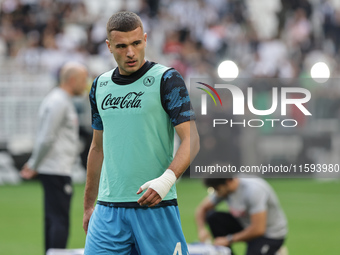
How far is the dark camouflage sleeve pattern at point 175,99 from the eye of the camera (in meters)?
4.12

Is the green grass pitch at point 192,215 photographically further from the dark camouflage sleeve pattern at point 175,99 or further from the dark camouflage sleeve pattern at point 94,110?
the dark camouflage sleeve pattern at point 175,99

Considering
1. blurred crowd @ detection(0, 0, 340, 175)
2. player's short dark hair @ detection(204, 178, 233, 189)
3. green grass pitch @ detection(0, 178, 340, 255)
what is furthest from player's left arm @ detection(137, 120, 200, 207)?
blurred crowd @ detection(0, 0, 340, 175)

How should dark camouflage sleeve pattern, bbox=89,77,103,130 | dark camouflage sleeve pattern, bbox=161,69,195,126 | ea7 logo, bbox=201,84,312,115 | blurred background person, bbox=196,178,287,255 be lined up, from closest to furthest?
dark camouflage sleeve pattern, bbox=161,69,195,126 < dark camouflage sleeve pattern, bbox=89,77,103,130 < blurred background person, bbox=196,178,287,255 < ea7 logo, bbox=201,84,312,115

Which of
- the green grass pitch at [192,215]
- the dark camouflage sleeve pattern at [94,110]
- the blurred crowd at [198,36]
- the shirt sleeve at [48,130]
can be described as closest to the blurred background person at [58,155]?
the shirt sleeve at [48,130]

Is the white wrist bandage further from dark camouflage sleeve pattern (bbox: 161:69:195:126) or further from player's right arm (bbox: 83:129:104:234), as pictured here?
player's right arm (bbox: 83:129:104:234)

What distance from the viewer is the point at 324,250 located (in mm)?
9062

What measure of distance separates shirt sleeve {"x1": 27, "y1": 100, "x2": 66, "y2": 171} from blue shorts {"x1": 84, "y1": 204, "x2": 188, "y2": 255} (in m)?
3.38

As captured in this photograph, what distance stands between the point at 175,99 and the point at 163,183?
53cm

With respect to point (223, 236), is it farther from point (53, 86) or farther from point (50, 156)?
point (53, 86)

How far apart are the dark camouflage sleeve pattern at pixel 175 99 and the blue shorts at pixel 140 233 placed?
1.90 feet

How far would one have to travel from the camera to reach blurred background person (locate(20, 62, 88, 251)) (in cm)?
745

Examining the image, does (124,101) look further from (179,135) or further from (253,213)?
(253,213)

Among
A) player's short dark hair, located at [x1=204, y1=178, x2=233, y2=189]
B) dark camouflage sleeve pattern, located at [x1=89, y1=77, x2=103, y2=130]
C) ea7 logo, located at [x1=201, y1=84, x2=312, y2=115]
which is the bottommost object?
ea7 logo, located at [x1=201, y1=84, x2=312, y2=115]

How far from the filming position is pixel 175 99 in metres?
4.13
